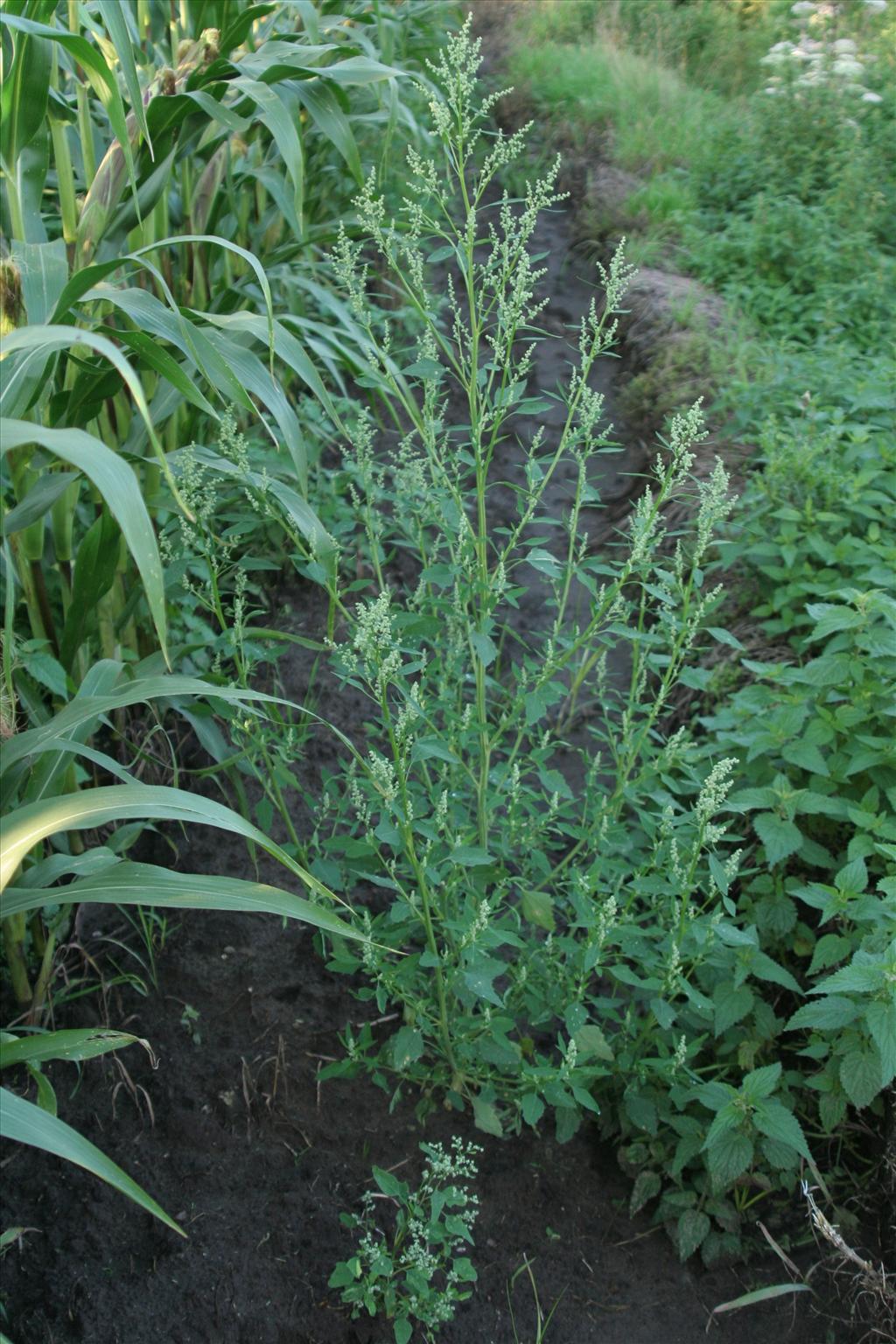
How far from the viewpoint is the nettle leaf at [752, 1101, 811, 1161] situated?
65.5 inches

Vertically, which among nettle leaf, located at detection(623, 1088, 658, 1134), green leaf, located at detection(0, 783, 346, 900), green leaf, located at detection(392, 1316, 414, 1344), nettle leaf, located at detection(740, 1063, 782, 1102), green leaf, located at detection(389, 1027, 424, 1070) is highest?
green leaf, located at detection(0, 783, 346, 900)

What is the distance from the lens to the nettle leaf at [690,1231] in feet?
5.93

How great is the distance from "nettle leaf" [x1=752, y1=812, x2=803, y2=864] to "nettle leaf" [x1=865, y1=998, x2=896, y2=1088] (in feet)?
1.07

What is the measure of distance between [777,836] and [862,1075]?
15.8 inches

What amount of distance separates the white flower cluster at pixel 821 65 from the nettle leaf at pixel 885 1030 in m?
4.54

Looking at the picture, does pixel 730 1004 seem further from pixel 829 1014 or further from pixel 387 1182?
pixel 387 1182

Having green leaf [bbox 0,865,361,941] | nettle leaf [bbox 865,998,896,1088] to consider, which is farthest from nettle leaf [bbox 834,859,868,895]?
green leaf [bbox 0,865,361,941]

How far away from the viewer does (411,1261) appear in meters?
1.68

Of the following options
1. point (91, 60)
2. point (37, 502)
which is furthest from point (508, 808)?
point (91, 60)

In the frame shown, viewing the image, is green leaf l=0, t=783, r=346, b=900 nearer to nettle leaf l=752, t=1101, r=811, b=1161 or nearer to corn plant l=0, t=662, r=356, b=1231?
corn plant l=0, t=662, r=356, b=1231

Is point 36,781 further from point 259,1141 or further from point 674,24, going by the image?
point 674,24

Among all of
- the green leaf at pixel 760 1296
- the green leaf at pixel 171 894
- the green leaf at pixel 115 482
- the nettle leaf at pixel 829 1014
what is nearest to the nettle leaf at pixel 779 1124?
the nettle leaf at pixel 829 1014

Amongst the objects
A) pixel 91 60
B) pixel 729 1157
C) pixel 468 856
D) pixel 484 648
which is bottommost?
pixel 729 1157

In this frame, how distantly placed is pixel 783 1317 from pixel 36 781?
1393 millimetres
